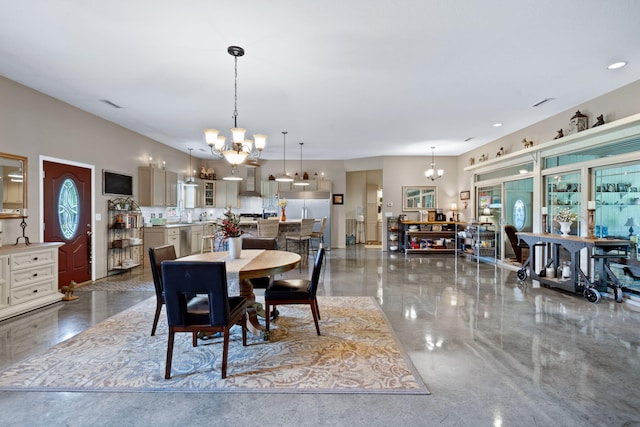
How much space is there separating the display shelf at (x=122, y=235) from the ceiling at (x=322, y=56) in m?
1.58

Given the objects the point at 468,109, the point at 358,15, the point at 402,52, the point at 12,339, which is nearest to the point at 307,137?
the point at 468,109

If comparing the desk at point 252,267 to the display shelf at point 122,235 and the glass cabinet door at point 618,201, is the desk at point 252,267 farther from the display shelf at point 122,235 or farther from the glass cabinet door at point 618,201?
the glass cabinet door at point 618,201

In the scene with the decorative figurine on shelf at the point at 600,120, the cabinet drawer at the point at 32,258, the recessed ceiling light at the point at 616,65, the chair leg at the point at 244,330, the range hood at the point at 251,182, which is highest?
the recessed ceiling light at the point at 616,65

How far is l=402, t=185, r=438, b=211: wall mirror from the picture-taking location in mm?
9352

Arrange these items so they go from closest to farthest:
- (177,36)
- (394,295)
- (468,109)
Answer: (177,36), (394,295), (468,109)

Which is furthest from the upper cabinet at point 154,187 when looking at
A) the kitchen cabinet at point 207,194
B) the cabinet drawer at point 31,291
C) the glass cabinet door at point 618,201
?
the glass cabinet door at point 618,201

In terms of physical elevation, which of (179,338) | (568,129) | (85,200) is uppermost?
(568,129)

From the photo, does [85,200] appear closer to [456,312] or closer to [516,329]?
[456,312]

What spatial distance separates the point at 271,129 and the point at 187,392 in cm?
509

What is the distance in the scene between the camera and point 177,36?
293 centimetres

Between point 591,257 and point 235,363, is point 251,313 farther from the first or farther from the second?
point 591,257

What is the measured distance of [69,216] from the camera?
491cm

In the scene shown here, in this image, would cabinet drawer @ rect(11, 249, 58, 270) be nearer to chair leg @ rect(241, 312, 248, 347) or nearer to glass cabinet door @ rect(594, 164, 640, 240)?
chair leg @ rect(241, 312, 248, 347)

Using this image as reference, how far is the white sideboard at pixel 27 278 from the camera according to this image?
3523mm
